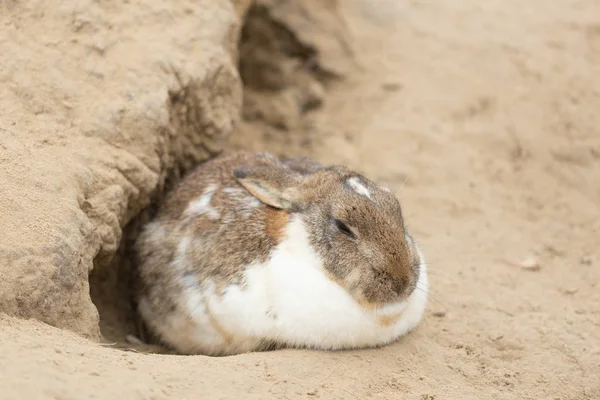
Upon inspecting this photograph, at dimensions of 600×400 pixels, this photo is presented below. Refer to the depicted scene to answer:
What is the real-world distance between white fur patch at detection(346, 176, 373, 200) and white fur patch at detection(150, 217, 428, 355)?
1.20ft

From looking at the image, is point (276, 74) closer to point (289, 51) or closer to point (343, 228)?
point (289, 51)

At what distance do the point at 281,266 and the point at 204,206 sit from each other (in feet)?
2.83

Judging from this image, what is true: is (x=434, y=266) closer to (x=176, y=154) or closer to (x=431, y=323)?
(x=431, y=323)

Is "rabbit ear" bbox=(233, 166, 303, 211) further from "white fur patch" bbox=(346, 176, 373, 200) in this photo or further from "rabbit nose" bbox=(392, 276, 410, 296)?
"rabbit nose" bbox=(392, 276, 410, 296)

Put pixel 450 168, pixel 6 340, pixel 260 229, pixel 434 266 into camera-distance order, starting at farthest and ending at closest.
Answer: pixel 450 168 < pixel 434 266 < pixel 260 229 < pixel 6 340

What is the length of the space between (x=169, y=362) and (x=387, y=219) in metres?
1.42

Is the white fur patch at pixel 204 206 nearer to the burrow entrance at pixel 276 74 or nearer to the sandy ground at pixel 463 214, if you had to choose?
the sandy ground at pixel 463 214

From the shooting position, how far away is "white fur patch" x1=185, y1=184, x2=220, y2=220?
5.20 metres

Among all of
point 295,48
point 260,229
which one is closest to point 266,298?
point 260,229

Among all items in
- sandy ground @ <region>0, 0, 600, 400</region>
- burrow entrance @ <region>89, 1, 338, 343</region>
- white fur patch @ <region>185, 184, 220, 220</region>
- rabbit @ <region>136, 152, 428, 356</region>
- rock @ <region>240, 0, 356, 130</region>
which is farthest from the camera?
rock @ <region>240, 0, 356, 130</region>

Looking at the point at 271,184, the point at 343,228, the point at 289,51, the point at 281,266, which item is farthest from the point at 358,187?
the point at 289,51

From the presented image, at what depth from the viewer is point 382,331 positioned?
4.63 meters

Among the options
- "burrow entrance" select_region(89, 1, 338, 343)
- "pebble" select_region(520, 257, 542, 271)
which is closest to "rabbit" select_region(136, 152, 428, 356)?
"pebble" select_region(520, 257, 542, 271)

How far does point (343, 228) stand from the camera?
4.61m
